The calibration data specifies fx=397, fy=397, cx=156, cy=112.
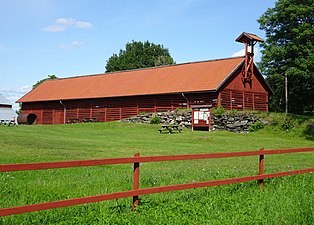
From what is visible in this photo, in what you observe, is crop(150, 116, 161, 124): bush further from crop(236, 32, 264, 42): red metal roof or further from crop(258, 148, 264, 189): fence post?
crop(258, 148, 264, 189): fence post

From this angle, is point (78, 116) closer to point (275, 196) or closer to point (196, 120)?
point (196, 120)

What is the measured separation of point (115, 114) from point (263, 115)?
1727cm

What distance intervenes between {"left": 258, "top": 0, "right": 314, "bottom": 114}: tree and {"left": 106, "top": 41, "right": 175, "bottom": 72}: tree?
36480 mm

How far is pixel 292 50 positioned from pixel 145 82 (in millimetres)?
16445

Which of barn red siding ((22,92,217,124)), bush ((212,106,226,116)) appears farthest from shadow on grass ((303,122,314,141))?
barn red siding ((22,92,217,124))

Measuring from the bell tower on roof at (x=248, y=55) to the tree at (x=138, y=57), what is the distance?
140 ft

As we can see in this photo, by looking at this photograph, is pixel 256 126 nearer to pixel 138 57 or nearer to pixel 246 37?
pixel 246 37

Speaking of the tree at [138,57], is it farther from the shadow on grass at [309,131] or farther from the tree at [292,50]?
the shadow on grass at [309,131]

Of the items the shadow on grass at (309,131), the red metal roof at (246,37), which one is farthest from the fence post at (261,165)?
the red metal roof at (246,37)

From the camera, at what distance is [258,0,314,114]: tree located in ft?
137

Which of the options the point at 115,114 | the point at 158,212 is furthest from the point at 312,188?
the point at 115,114

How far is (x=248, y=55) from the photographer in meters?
38.5

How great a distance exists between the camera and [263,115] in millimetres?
31875

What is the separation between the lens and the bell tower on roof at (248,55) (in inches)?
1433
